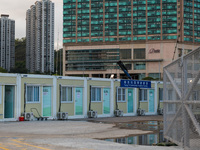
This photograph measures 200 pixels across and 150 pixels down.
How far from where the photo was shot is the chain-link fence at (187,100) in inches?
303

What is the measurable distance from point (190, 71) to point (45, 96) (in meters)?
18.4

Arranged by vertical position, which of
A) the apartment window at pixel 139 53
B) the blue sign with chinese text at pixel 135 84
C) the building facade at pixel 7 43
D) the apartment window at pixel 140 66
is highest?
the building facade at pixel 7 43

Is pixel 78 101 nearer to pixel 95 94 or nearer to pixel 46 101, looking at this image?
pixel 95 94

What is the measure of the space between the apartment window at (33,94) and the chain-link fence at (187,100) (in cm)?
1520

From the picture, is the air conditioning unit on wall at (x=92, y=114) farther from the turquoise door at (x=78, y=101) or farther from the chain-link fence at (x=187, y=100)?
the chain-link fence at (x=187, y=100)

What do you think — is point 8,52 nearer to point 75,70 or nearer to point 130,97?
point 75,70

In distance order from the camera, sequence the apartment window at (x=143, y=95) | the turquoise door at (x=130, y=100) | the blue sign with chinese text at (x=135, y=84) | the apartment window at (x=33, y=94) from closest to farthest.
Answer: the apartment window at (x=33, y=94), the blue sign with chinese text at (x=135, y=84), the turquoise door at (x=130, y=100), the apartment window at (x=143, y=95)

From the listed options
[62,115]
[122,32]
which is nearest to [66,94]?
[62,115]

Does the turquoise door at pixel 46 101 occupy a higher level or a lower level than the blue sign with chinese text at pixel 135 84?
lower

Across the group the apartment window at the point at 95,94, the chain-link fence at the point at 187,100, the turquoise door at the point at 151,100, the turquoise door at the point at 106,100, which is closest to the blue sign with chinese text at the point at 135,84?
the turquoise door at the point at 151,100

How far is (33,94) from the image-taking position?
2498cm

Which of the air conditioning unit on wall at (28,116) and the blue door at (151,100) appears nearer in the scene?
the air conditioning unit on wall at (28,116)

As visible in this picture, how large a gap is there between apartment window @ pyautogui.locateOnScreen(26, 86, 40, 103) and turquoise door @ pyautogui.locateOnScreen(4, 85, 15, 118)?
114 centimetres

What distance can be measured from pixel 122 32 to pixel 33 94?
103614mm
